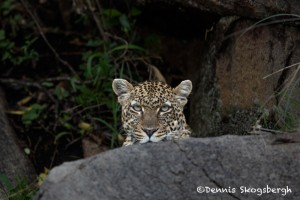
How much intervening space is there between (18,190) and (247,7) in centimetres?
390

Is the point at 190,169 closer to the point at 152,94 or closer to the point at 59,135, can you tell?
the point at 152,94

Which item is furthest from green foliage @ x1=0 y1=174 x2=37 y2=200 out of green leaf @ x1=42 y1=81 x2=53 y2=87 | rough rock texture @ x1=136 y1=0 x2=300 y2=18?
rough rock texture @ x1=136 y1=0 x2=300 y2=18

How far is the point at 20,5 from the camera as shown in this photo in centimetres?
1493

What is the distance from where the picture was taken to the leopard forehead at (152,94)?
9508 millimetres

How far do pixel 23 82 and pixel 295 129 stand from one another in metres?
6.50

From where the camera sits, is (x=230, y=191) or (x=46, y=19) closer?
(x=230, y=191)

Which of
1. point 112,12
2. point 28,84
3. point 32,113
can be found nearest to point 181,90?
point 112,12

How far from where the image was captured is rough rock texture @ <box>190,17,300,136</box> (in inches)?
420

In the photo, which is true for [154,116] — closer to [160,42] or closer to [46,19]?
[160,42]

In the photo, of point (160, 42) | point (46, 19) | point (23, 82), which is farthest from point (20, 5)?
point (160, 42)

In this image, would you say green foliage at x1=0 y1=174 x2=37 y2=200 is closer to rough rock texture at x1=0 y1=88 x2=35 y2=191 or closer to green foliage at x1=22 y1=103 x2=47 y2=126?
rough rock texture at x1=0 y1=88 x2=35 y2=191

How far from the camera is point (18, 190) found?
10.8m

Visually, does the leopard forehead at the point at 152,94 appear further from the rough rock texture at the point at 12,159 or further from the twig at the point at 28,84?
the twig at the point at 28,84

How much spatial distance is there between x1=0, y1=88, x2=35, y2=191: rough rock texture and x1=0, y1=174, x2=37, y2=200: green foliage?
0.33m
